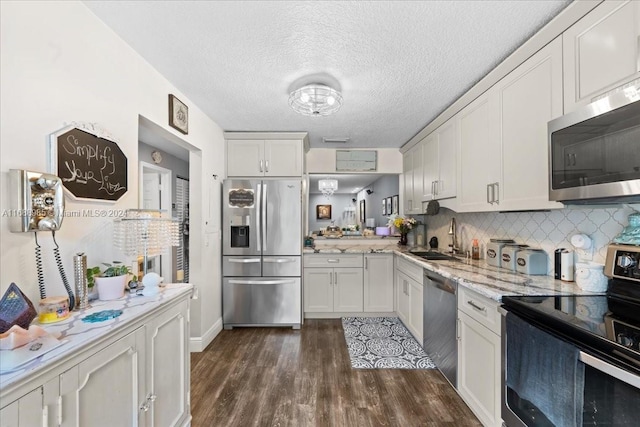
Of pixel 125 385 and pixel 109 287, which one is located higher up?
pixel 109 287

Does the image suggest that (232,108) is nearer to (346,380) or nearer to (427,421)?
(346,380)

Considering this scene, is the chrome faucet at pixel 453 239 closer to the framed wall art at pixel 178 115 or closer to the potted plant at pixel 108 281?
the framed wall art at pixel 178 115

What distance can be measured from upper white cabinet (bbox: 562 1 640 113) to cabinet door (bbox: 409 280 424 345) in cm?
201

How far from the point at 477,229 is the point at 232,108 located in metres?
2.77

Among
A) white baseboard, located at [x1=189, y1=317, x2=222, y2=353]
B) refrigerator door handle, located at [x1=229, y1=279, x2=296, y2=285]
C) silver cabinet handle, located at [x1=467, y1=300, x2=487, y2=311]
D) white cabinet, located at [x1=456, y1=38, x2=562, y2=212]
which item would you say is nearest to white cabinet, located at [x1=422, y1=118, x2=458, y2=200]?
white cabinet, located at [x1=456, y1=38, x2=562, y2=212]

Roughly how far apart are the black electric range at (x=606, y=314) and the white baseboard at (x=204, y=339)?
2.75 metres

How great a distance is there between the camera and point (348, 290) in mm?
3799

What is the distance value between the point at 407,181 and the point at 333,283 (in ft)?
5.92

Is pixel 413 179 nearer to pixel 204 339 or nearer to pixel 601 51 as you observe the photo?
pixel 601 51

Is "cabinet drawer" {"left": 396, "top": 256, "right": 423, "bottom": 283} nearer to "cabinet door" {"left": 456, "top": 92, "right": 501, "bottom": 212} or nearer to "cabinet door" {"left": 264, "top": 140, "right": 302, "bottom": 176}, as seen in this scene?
"cabinet door" {"left": 456, "top": 92, "right": 501, "bottom": 212}

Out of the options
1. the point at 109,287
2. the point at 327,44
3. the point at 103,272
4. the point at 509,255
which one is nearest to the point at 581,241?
the point at 509,255

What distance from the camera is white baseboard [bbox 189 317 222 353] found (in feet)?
9.47

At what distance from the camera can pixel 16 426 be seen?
717mm

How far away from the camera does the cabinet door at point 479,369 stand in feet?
5.43
